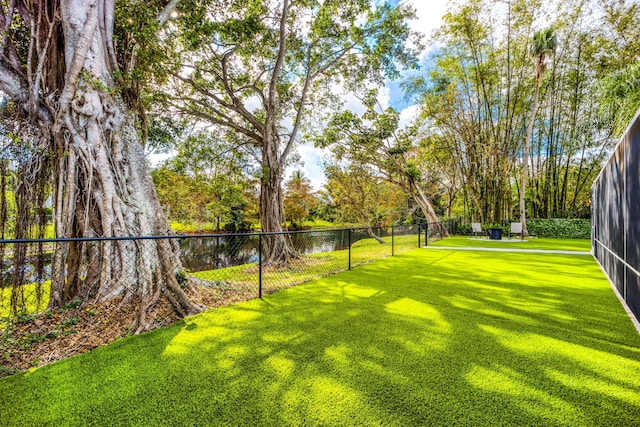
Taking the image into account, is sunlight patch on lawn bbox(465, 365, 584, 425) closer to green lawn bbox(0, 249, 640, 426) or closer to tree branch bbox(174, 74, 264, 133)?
green lawn bbox(0, 249, 640, 426)

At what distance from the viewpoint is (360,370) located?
67.7 inches

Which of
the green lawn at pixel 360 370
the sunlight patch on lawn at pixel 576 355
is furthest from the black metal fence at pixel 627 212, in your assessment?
the sunlight patch on lawn at pixel 576 355

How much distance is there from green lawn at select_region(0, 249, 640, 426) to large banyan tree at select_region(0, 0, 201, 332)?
39.7 inches

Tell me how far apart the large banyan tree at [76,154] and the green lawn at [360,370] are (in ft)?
3.31

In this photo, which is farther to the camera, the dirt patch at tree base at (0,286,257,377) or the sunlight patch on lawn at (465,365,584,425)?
the dirt patch at tree base at (0,286,257,377)

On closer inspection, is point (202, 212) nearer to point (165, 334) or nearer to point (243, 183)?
point (243, 183)

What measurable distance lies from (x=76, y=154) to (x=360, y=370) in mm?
3593

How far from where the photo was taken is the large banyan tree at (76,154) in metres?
2.79

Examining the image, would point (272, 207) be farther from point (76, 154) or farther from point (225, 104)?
point (76, 154)

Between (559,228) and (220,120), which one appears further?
(559,228)

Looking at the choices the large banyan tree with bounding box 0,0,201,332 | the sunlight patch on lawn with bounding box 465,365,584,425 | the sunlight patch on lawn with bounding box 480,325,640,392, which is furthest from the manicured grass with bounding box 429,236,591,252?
the large banyan tree with bounding box 0,0,201,332

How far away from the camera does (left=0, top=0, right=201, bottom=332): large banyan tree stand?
110 inches

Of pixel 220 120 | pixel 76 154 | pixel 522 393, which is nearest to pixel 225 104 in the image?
pixel 220 120

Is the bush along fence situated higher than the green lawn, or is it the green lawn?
the bush along fence
